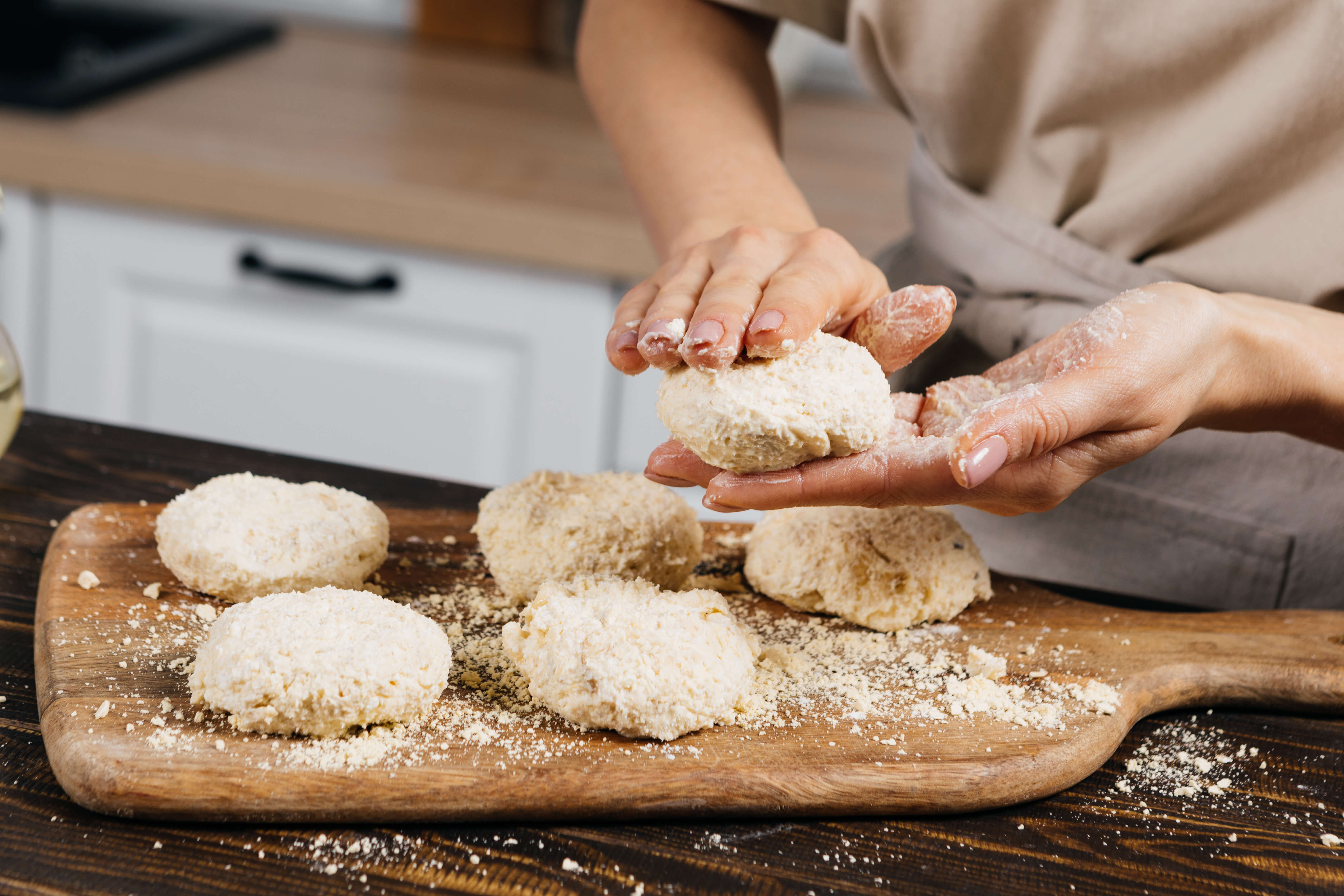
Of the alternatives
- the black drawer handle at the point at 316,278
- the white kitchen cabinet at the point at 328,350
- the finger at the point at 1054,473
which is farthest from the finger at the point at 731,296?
the black drawer handle at the point at 316,278

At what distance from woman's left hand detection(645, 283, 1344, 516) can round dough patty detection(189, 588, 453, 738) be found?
250 millimetres

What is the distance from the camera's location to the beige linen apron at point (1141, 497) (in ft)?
4.04

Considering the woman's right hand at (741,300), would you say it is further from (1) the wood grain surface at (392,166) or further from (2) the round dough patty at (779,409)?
(1) the wood grain surface at (392,166)

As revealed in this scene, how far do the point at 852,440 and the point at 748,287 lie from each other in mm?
150

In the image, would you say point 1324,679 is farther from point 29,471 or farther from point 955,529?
point 29,471

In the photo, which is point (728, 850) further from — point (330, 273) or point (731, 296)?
point (330, 273)

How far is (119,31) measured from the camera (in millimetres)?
2791

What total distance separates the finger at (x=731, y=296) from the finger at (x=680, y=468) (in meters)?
0.09

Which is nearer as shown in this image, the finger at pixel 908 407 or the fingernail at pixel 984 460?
the fingernail at pixel 984 460

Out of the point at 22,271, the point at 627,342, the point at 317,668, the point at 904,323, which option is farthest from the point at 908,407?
the point at 22,271

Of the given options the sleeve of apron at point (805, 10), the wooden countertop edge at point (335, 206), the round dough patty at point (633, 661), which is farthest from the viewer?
the wooden countertop edge at point (335, 206)

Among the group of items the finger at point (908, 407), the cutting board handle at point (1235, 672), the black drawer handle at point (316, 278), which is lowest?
the black drawer handle at point (316, 278)

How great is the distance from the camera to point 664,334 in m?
0.90

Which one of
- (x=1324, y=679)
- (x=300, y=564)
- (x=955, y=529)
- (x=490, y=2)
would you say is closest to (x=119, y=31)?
(x=490, y=2)
